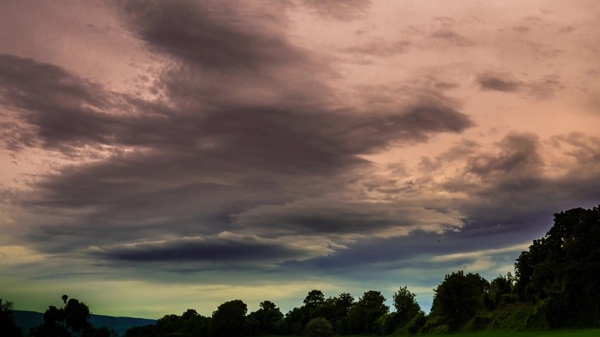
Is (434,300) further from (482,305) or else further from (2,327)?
(2,327)

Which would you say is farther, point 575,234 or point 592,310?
point 575,234

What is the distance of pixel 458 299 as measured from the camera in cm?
16312

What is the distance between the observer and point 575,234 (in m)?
121

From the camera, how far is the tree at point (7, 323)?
474 feet

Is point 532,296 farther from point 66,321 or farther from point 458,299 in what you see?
point 66,321

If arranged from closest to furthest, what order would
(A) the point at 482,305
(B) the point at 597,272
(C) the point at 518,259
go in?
(B) the point at 597,272
(C) the point at 518,259
(A) the point at 482,305

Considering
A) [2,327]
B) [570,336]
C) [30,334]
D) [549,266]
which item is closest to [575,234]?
[549,266]

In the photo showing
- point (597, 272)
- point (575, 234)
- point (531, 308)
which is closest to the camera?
point (597, 272)

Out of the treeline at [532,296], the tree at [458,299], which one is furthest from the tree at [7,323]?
the tree at [458,299]

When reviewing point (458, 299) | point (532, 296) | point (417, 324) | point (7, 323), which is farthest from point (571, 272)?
point (7, 323)

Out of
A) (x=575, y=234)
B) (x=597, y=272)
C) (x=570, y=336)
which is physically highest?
(x=575, y=234)

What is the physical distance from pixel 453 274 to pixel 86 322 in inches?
4112

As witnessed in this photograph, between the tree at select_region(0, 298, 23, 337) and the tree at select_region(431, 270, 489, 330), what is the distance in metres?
107

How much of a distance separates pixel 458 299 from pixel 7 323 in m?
112
